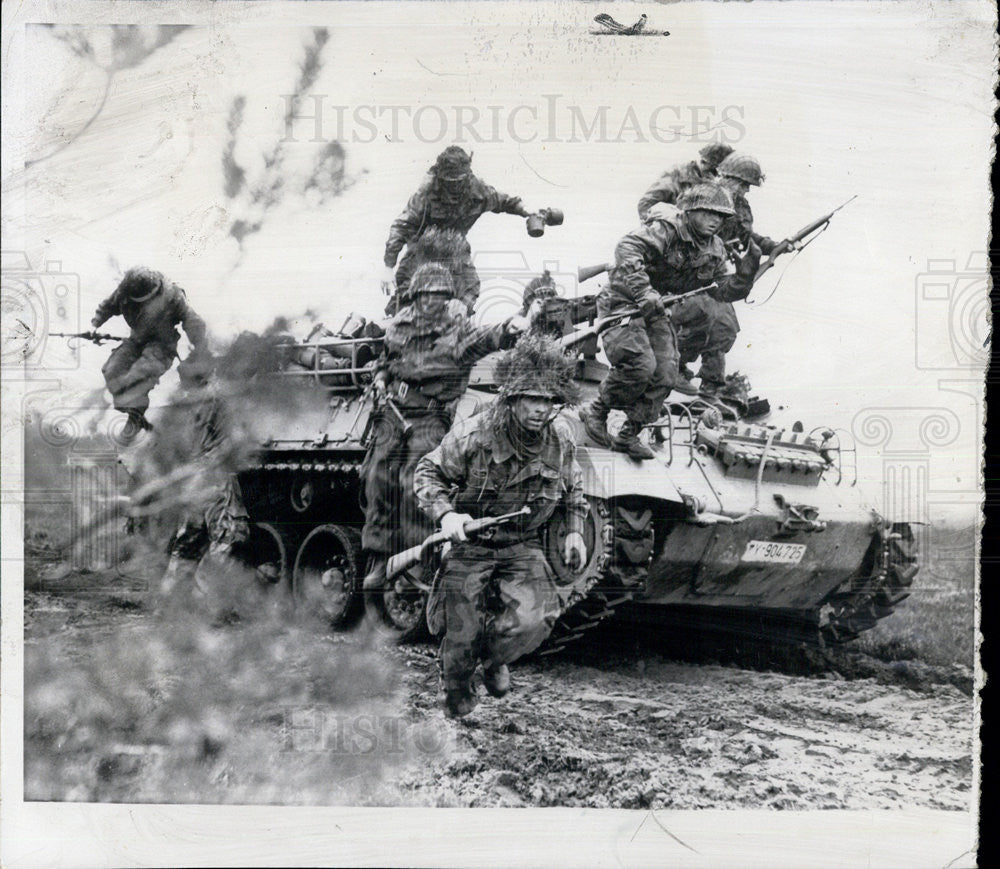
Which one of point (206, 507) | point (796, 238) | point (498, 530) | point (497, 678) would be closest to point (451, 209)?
point (498, 530)

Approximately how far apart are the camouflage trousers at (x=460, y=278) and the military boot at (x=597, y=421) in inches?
31.9

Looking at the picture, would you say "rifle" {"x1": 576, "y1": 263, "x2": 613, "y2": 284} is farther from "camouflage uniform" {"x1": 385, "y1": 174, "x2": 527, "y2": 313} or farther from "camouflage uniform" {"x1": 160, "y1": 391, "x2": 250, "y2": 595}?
"camouflage uniform" {"x1": 160, "y1": 391, "x2": 250, "y2": 595}

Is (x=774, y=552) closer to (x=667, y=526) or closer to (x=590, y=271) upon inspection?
(x=667, y=526)

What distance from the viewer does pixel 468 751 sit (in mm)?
5488

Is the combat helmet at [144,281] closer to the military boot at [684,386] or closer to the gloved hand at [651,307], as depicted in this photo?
the gloved hand at [651,307]

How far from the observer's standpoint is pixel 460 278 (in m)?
5.60

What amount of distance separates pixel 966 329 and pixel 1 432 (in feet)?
17.4

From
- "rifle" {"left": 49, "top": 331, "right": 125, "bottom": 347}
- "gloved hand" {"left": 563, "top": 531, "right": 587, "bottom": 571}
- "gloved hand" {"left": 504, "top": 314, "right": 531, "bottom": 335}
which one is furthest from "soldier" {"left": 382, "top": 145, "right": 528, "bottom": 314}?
"rifle" {"left": 49, "top": 331, "right": 125, "bottom": 347}

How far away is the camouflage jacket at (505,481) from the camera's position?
5.39 m

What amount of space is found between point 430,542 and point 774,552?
71.6 inches

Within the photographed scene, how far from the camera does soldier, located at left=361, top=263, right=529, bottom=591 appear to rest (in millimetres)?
5566

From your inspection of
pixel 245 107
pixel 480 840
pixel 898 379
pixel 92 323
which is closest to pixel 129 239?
pixel 92 323

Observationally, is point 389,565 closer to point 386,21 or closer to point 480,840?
point 480,840

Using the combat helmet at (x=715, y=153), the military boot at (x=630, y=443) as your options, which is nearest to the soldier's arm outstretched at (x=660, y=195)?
the combat helmet at (x=715, y=153)
